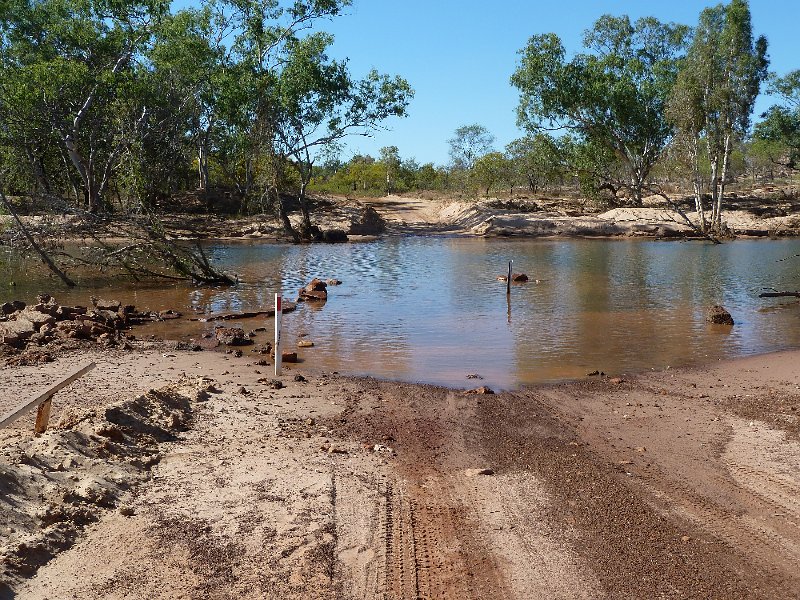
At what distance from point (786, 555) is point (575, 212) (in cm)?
4584

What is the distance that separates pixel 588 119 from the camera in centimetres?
4569

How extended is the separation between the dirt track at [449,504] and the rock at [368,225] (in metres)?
34.7

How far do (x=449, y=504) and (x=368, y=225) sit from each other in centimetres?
3906

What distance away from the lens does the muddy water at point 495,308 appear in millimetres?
11680

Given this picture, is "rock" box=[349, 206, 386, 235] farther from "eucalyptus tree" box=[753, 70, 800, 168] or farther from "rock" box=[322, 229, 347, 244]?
"eucalyptus tree" box=[753, 70, 800, 168]

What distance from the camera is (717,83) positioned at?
129 ft

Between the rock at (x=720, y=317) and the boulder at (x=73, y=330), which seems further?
the rock at (x=720, y=317)

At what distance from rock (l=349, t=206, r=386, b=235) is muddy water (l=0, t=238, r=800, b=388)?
11.8 m

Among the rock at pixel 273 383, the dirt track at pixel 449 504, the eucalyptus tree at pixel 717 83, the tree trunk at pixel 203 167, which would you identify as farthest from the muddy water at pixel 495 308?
the tree trunk at pixel 203 167

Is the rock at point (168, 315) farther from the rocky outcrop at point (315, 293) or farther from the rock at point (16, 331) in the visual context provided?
the rocky outcrop at point (315, 293)

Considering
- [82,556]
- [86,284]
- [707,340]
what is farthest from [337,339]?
[86,284]

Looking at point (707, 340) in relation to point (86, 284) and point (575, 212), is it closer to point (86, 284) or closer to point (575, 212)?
point (86, 284)

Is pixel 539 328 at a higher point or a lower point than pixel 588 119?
lower

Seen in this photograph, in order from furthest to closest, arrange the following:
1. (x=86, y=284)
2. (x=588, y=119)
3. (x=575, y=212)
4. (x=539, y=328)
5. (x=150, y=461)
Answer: (x=575, y=212) < (x=588, y=119) < (x=86, y=284) < (x=539, y=328) < (x=150, y=461)
